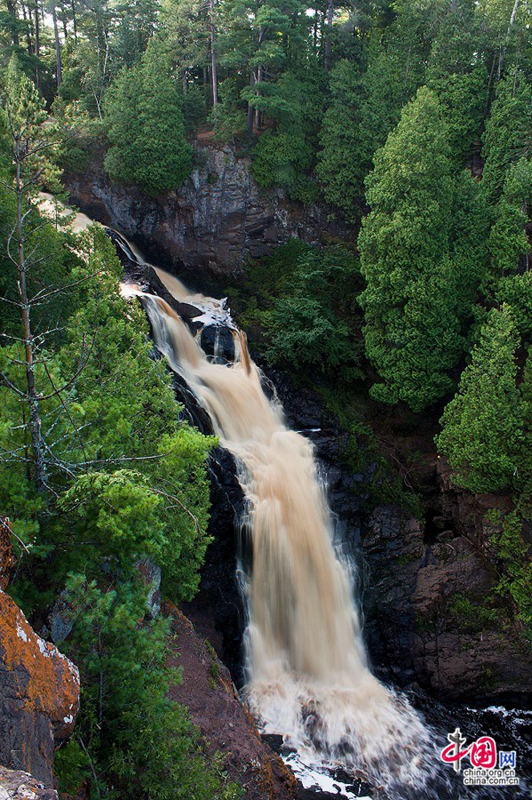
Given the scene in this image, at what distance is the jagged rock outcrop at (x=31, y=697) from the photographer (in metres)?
4.59

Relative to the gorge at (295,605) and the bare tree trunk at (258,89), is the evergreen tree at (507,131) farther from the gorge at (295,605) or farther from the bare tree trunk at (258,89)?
the gorge at (295,605)

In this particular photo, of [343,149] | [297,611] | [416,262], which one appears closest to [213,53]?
[343,149]

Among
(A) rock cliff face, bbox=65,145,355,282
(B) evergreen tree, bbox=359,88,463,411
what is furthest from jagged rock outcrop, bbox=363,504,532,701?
(A) rock cliff face, bbox=65,145,355,282

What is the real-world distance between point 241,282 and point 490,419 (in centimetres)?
1271

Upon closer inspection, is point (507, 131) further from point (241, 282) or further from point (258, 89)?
point (241, 282)

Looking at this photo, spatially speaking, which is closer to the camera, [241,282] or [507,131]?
[507,131]

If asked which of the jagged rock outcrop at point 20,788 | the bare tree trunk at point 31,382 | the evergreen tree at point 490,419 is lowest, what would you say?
the evergreen tree at point 490,419

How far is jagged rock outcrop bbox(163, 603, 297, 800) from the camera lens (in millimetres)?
9406

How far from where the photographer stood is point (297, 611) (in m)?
15.5

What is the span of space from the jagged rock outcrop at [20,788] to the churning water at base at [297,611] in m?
10.8

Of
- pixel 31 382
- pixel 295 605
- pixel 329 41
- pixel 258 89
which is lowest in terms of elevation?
pixel 295 605

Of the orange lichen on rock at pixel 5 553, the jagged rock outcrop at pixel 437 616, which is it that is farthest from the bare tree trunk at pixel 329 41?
the orange lichen on rock at pixel 5 553

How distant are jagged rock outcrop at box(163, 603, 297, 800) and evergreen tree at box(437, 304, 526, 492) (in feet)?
31.0

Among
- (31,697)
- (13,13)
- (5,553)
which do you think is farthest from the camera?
(13,13)
